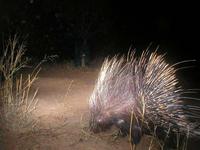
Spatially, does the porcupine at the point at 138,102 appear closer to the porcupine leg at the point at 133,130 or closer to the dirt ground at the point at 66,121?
the porcupine leg at the point at 133,130

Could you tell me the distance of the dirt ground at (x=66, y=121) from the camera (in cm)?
718

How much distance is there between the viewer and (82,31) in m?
13.6

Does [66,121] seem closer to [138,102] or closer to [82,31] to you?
[138,102]

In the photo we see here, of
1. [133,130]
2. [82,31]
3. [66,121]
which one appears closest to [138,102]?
[133,130]

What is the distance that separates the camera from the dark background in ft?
44.8

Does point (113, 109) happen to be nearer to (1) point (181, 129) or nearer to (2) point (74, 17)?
(1) point (181, 129)

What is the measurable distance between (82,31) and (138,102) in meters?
6.65

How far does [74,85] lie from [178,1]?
967 cm

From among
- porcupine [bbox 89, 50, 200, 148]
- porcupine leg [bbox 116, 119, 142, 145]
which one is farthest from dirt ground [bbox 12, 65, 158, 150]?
porcupine [bbox 89, 50, 200, 148]

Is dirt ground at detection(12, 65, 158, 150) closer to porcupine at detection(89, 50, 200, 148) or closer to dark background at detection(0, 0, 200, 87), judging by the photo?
porcupine at detection(89, 50, 200, 148)

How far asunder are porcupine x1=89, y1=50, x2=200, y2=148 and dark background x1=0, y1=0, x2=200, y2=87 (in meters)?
5.42

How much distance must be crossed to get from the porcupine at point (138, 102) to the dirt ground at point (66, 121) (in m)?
0.24

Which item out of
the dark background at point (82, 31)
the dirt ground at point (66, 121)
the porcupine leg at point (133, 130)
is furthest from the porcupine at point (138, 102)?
the dark background at point (82, 31)

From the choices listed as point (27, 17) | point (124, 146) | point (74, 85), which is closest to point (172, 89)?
point (124, 146)
